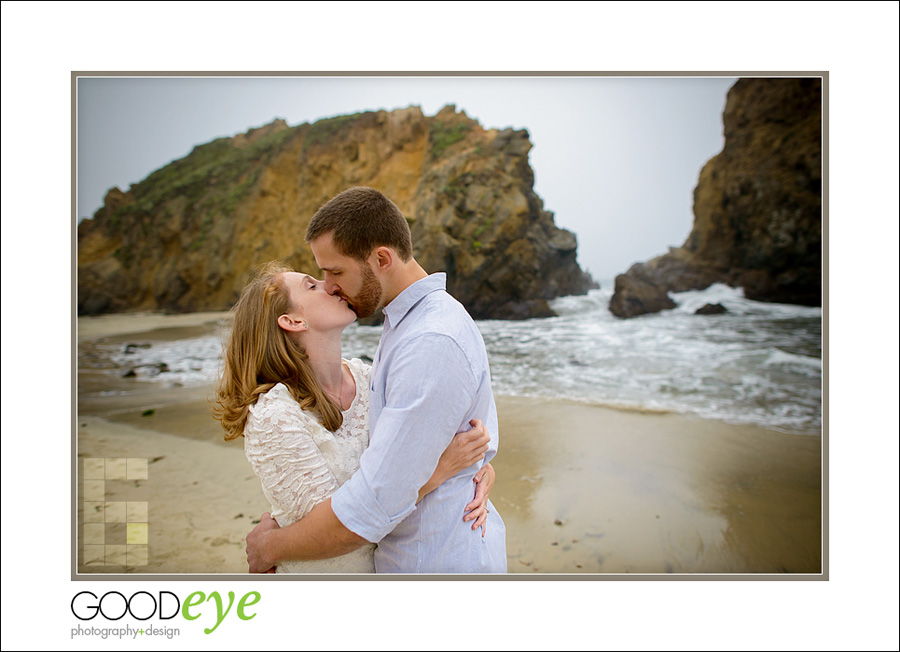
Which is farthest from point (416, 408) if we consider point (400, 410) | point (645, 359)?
point (645, 359)

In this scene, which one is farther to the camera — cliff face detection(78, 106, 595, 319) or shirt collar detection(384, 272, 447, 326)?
cliff face detection(78, 106, 595, 319)

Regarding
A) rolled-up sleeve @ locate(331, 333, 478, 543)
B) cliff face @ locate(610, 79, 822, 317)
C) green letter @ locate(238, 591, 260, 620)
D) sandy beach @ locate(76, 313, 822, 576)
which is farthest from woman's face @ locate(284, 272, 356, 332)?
cliff face @ locate(610, 79, 822, 317)

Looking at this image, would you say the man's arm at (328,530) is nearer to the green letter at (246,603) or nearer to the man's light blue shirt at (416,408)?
the man's light blue shirt at (416,408)

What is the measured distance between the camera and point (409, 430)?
1021 mm

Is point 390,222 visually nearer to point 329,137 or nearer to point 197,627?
point 197,627

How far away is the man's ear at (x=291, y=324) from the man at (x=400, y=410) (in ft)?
0.35

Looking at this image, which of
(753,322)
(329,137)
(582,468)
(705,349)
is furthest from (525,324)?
(329,137)

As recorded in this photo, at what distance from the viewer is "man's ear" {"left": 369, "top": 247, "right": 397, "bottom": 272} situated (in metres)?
1.23

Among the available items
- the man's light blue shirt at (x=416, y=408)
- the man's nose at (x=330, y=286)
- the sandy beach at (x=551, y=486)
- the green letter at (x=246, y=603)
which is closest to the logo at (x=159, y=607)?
the green letter at (x=246, y=603)

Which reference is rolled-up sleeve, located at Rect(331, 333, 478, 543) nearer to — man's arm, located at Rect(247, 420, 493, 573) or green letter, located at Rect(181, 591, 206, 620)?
man's arm, located at Rect(247, 420, 493, 573)

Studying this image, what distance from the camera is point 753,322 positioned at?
128 inches

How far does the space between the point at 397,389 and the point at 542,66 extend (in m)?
1.76

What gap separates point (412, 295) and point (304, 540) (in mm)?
582

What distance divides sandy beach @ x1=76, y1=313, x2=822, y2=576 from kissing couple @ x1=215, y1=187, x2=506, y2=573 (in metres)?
1.46
